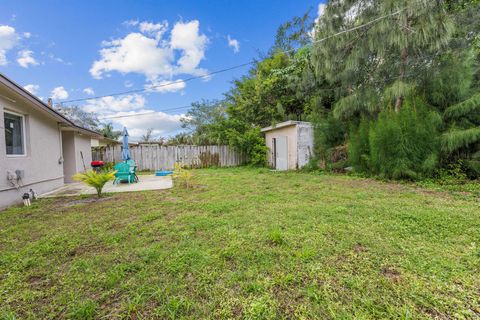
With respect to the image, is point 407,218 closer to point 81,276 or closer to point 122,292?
point 122,292

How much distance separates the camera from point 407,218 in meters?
2.87

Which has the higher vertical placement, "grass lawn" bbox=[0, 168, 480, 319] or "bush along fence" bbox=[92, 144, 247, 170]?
"bush along fence" bbox=[92, 144, 247, 170]

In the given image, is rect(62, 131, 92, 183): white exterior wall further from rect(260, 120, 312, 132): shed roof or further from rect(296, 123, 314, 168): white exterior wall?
rect(296, 123, 314, 168): white exterior wall

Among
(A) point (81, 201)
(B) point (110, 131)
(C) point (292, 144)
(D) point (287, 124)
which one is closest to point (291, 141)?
(C) point (292, 144)

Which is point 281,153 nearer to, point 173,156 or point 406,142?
point 406,142

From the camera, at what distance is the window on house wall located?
4.33 meters

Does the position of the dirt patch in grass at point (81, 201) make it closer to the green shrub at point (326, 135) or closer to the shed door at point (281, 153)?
the shed door at point (281, 153)

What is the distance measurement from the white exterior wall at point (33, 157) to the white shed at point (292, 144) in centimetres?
813

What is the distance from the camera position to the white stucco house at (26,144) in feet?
13.3

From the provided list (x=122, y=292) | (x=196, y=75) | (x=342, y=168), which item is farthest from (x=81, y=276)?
(x=196, y=75)

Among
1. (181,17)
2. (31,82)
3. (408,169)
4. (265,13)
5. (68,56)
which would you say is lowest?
(408,169)

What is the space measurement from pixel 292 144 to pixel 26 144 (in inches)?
338

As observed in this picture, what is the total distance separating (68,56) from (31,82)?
2.47 metres

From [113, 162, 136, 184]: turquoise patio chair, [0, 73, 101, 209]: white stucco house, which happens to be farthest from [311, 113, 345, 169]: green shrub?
[0, 73, 101, 209]: white stucco house
